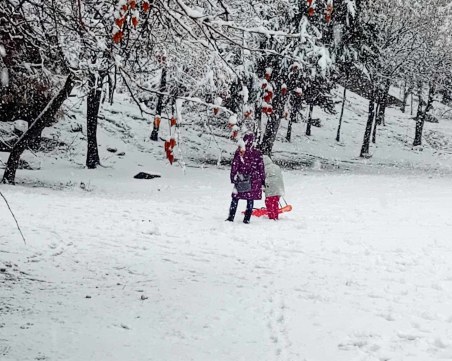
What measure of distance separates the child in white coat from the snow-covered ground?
43cm

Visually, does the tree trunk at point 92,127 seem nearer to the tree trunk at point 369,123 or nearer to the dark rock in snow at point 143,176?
the dark rock in snow at point 143,176

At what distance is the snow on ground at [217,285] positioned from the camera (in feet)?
15.9

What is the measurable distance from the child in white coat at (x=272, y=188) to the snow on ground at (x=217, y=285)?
15.3 inches

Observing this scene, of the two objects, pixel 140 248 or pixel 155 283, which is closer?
pixel 155 283

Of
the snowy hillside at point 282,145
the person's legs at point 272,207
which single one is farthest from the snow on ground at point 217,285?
the snowy hillside at point 282,145

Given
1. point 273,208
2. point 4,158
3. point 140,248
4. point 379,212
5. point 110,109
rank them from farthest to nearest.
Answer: point 110,109 < point 4,158 < point 379,212 < point 273,208 < point 140,248

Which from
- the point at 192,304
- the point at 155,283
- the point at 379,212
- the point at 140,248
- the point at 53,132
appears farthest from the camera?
the point at 53,132

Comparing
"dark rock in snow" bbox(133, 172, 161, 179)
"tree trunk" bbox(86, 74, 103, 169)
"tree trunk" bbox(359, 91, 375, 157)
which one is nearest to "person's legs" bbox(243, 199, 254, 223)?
"dark rock in snow" bbox(133, 172, 161, 179)

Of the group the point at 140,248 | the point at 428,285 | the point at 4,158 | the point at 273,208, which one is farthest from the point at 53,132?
the point at 428,285

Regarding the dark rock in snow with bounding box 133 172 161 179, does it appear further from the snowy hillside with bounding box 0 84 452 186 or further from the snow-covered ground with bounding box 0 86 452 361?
the snow-covered ground with bounding box 0 86 452 361

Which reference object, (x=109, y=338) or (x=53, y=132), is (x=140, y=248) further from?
(x=53, y=132)

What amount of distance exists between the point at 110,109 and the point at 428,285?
27922 millimetres

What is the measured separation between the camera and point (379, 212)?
562 inches

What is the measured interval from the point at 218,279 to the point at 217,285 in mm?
286
